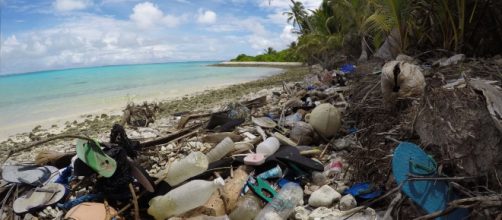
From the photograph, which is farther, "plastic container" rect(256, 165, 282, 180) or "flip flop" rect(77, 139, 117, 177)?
"plastic container" rect(256, 165, 282, 180)

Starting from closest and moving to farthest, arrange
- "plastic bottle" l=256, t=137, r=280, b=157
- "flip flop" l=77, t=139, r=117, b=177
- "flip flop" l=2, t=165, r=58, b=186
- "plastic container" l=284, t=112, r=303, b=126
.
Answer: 1. "flip flop" l=77, t=139, r=117, b=177
2. "flip flop" l=2, t=165, r=58, b=186
3. "plastic bottle" l=256, t=137, r=280, b=157
4. "plastic container" l=284, t=112, r=303, b=126

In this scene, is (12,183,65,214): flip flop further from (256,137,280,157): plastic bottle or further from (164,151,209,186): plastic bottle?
(256,137,280,157): plastic bottle

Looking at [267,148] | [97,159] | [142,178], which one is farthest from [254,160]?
[97,159]

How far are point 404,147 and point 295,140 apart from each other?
1.83m

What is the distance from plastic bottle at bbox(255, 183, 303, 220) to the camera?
104 inches

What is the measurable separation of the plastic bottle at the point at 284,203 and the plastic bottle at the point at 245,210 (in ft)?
0.16

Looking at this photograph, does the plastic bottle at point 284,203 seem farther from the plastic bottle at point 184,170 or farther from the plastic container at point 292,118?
the plastic container at point 292,118

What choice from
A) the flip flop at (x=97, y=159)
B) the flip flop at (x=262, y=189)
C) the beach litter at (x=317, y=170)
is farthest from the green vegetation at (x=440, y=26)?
the flip flop at (x=97, y=159)

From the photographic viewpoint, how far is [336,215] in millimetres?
2559

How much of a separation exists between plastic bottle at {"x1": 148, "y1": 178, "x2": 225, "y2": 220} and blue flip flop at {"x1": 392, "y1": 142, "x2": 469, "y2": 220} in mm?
1363

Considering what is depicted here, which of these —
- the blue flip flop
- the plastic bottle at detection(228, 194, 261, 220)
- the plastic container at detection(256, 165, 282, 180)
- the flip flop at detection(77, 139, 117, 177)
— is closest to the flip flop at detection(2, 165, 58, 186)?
the flip flop at detection(77, 139, 117, 177)

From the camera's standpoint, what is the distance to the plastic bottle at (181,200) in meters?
2.74

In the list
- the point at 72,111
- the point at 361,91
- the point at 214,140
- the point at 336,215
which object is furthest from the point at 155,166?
the point at 72,111

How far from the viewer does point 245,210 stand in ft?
8.98
